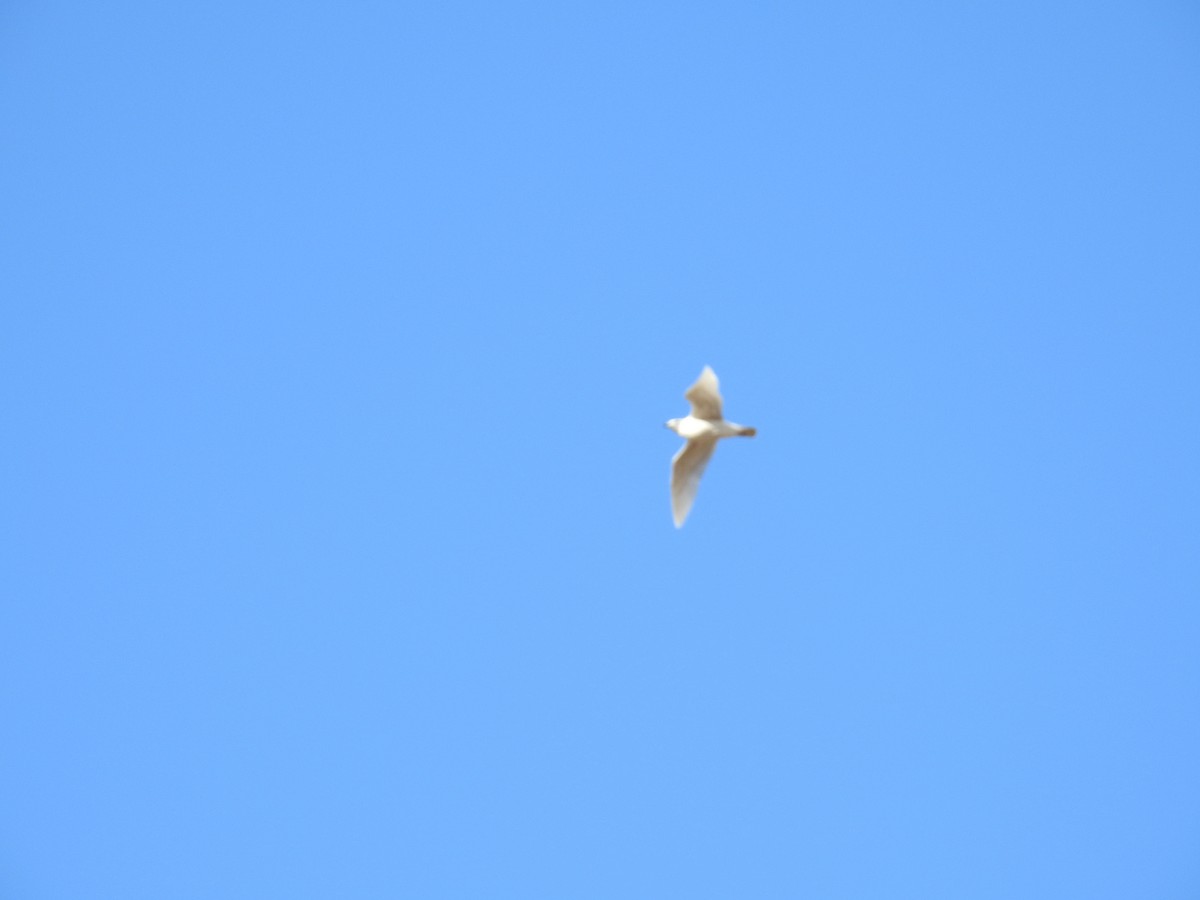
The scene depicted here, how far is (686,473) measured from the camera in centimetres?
1784

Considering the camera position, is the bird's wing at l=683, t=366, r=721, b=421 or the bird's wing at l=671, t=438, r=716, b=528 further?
the bird's wing at l=671, t=438, r=716, b=528

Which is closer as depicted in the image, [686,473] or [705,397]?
[705,397]

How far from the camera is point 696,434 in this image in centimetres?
1733

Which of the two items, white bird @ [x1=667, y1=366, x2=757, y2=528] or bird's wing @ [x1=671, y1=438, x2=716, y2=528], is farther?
bird's wing @ [x1=671, y1=438, x2=716, y2=528]

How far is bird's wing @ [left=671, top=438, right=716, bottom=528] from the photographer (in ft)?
57.9

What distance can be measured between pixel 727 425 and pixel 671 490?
115cm

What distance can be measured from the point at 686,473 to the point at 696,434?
2.28 ft

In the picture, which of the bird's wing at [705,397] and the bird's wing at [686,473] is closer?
the bird's wing at [705,397]

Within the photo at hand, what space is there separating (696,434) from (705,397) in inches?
23.4

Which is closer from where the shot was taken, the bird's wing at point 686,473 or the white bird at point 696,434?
the white bird at point 696,434

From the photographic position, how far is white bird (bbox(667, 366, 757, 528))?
1684cm

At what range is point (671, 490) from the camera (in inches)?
698

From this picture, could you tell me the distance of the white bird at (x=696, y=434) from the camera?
1684cm

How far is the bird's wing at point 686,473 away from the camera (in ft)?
57.9
